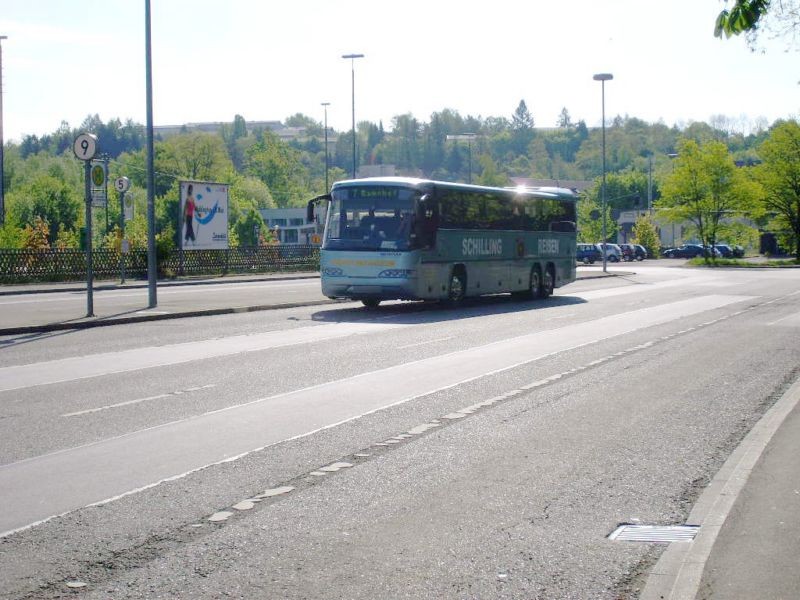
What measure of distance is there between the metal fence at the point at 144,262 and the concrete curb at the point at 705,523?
3489cm

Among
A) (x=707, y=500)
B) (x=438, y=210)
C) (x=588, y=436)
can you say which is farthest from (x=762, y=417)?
(x=438, y=210)

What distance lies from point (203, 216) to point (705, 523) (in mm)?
42988

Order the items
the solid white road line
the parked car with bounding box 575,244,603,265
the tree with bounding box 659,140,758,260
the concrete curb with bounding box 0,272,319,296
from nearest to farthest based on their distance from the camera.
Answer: the solid white road line, the concrete curb with bounding box 0,272,319,296, the tree with bounding box 659,140,758,260, the parked car with bounding box 575,244,603,265

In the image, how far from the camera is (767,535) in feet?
19.9

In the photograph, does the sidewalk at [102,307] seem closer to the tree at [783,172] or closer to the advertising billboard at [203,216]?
the advertising billboard at [203,216]

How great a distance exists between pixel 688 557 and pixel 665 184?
261 ft

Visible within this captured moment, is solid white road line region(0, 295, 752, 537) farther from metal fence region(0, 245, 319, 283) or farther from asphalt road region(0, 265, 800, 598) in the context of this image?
metal fence region(0, 245, 319, 283)

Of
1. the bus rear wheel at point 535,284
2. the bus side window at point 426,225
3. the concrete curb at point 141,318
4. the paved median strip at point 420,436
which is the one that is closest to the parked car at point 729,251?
the bus rear wheel at point 535,284

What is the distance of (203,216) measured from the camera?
1882 inches

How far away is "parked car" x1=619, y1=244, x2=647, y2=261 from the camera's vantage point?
315ft

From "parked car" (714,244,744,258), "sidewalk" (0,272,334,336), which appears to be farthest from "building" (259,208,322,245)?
"sidewalk" (0,272,334,336)

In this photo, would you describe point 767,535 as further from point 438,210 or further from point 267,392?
point 438,210

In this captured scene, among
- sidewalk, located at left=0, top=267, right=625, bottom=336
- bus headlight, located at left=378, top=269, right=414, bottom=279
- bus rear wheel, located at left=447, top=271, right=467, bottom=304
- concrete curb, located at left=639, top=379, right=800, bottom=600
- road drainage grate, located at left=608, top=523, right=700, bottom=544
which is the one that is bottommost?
road drainage grate, located at left=608, top=523, right=700, bottom=544

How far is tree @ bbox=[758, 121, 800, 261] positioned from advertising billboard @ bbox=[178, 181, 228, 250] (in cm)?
4905
